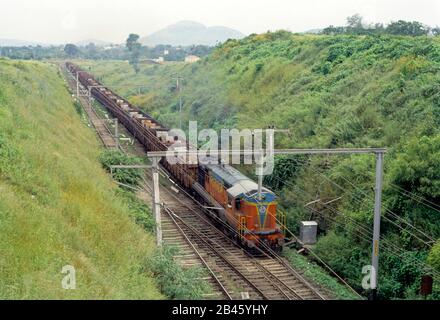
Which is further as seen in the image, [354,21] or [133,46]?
[133,46]

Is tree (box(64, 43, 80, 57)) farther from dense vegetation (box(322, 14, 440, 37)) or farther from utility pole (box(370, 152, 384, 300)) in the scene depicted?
utility pole (box(370, 152, 384, 300))

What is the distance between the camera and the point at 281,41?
5400 cm

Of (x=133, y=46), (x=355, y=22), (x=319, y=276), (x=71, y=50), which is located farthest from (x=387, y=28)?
(x=71, y=50)

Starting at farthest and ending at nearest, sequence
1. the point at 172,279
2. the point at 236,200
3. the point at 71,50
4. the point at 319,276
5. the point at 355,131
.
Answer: the point at 71,50 < the point at 355,131 < the point at 236,200 < the point at 319,276 < the point at 172,279

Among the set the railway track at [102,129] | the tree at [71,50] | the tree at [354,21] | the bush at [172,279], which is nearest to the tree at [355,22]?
the tree at [354,21]

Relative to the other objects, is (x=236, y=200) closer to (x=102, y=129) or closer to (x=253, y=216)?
(x=253, y=216)

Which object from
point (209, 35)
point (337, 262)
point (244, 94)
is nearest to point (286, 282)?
point (337, 262)

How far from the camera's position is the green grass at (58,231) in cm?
942

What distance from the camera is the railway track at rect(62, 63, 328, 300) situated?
620 inches

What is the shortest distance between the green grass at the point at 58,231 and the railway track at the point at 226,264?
3.03 m

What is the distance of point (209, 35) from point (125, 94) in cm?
12490

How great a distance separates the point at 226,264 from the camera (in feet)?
59.8

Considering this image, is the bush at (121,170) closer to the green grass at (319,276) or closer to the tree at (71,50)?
the green grass at (319,276)

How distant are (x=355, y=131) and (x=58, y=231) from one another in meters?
16.5
